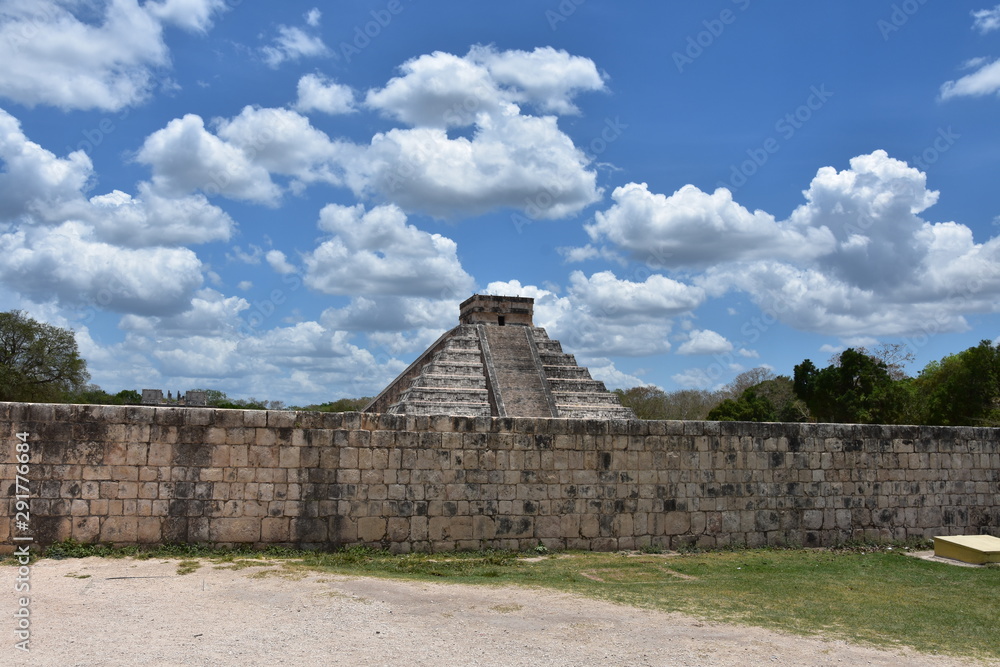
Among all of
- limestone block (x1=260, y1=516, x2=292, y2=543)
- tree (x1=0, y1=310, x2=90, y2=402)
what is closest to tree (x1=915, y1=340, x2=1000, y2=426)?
limestone block (x1=260, y1=516, x2=292, y2=543)

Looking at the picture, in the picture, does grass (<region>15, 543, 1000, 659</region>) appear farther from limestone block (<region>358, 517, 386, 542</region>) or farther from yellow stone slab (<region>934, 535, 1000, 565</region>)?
yellow stone slab (<region>934, 535, 1000, 565</region>)

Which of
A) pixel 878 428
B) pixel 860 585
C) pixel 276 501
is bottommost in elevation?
pixel 860 585

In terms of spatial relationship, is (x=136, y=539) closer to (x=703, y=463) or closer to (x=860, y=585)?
(x=703, y=463)

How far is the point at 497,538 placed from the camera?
9.51 metres

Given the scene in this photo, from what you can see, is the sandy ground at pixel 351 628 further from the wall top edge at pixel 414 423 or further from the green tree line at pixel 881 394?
the green tree line at pixel 881 394

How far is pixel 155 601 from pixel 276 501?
2.46m

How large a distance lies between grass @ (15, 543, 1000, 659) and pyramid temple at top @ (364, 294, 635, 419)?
14.0 m

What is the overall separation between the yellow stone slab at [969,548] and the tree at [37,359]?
31886mm

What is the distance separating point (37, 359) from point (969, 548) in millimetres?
33634

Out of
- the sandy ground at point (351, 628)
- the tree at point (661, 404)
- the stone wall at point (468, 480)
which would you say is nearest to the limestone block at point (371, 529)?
the stone wall at point (468, 480)

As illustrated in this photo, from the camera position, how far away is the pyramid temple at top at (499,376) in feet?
80.7

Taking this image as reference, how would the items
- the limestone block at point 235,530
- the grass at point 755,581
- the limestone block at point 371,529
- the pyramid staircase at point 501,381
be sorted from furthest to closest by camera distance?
the pyramid staircase at point 501,381
the limestone block at point 371,529
the limestone block at point 235,530
the grass at point 755,581

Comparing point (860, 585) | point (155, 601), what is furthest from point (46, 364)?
point (860, 585)

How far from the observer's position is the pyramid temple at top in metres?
24.6
